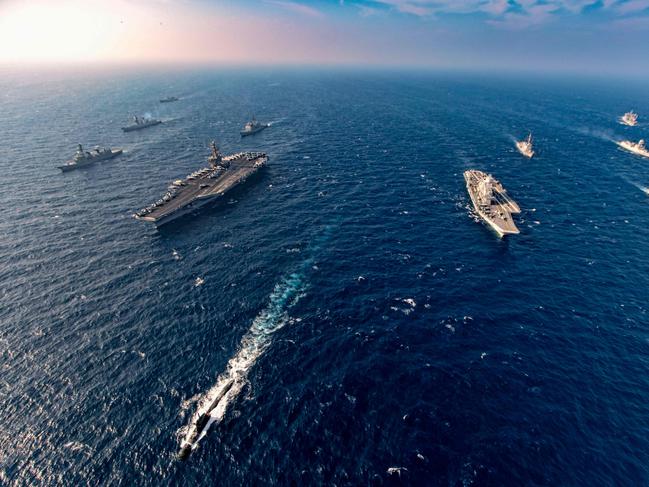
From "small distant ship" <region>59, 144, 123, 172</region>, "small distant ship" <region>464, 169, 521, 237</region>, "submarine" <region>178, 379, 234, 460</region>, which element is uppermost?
"small distant ship" <region>464, 169, 521, 237</region>

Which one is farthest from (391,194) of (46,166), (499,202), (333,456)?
(46,166)

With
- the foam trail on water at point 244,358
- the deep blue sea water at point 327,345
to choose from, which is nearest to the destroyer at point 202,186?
the deep blue sea water at point 327,345

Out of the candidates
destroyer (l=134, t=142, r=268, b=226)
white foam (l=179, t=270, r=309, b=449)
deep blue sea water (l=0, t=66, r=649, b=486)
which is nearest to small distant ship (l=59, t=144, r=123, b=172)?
deep blue sea water (l=0, t=66, r=649, b=486)

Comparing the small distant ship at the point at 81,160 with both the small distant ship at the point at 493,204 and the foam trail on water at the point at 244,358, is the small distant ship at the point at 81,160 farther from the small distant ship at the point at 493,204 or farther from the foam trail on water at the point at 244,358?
the small distant ship at the point at 493,204

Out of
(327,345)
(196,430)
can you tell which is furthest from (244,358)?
(327,345)

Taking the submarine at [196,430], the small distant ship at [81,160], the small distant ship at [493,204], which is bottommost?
the small distant ship at [81,160]

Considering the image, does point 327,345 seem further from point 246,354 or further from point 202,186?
point 202,186

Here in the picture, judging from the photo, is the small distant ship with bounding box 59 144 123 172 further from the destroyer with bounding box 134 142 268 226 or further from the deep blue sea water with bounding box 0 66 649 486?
the destroyer with bounding box 134 142 268 226
